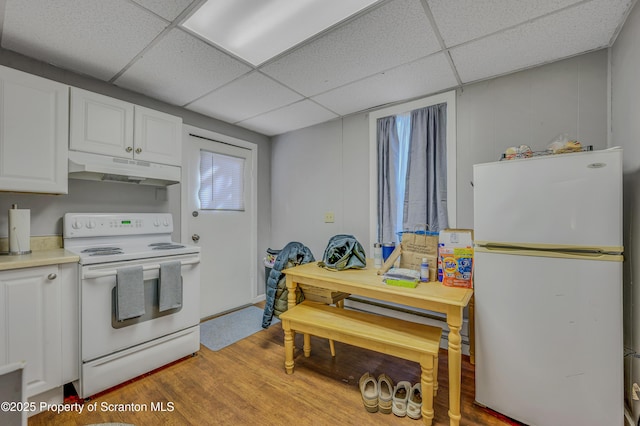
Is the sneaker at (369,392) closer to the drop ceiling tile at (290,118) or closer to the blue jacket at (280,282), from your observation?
the blue jacket at (280,282)

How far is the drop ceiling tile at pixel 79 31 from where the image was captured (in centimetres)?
139

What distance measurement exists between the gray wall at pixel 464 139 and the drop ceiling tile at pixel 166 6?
185 cm

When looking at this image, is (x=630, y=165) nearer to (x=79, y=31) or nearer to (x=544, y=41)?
(x=544, y=41)

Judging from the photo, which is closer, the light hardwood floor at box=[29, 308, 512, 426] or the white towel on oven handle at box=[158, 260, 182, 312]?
the light hardwood floor at box=[29, 308, 512, 426]

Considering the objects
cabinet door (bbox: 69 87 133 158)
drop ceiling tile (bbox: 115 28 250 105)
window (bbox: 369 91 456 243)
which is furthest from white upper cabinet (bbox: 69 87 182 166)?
window (bbox: 369 91 456 243)

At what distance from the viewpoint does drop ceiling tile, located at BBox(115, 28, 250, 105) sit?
5.61 ft

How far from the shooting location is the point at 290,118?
297 cm

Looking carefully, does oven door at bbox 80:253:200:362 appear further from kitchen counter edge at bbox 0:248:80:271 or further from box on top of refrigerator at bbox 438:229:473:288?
box on top of refrigerator at bbox 438:229:473:288


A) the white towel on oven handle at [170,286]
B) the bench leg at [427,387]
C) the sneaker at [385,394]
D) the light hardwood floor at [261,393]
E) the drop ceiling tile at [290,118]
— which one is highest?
the drop ceiling tile at [290,118]

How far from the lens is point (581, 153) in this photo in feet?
4.29

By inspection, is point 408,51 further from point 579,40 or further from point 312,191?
point 312,191

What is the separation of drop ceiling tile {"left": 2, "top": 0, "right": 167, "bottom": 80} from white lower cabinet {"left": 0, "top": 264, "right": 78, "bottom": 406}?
1.41 m

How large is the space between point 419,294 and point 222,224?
237 centimetres

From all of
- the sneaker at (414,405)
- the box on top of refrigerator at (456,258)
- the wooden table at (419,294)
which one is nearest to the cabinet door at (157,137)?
the wooden table at (419,294)
